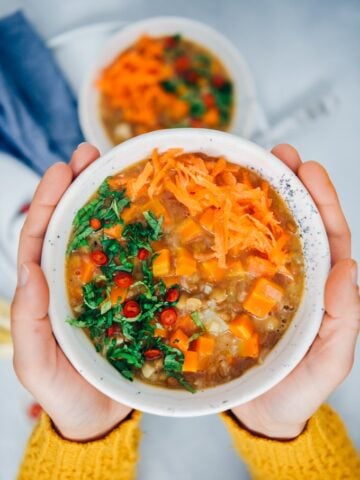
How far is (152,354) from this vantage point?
196cm

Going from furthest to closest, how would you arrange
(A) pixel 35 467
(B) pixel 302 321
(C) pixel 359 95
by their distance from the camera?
1. (C) pixel 359 95
2. (A) pixel 35 467
3. (B) pixel 302 321

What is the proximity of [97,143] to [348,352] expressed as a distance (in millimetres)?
1483

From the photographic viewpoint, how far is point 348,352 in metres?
2.08

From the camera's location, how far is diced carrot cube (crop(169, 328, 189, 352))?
194 cm

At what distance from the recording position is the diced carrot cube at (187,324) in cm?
197

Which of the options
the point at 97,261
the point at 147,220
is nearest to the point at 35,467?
the point at 97,261

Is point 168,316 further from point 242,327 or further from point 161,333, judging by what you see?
point 242,327

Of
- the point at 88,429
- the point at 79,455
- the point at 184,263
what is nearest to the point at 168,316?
the point at 184,263

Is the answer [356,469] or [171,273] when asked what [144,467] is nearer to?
[356,469]

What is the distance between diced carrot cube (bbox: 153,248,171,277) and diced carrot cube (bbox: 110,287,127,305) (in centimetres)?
12

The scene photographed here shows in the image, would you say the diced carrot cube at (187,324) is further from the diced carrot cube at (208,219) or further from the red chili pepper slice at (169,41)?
the red chili pepper slice at (169,41)

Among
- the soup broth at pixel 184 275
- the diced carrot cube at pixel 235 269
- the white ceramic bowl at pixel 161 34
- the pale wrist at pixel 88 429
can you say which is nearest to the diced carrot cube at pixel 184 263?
the soup broth at pixel 184 275

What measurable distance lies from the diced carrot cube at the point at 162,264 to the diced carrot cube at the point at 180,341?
0.63ft

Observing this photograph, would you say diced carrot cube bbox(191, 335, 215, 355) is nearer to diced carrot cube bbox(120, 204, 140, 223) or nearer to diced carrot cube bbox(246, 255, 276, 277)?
diced carrot cube bbox(246, 255, 276, 277)
